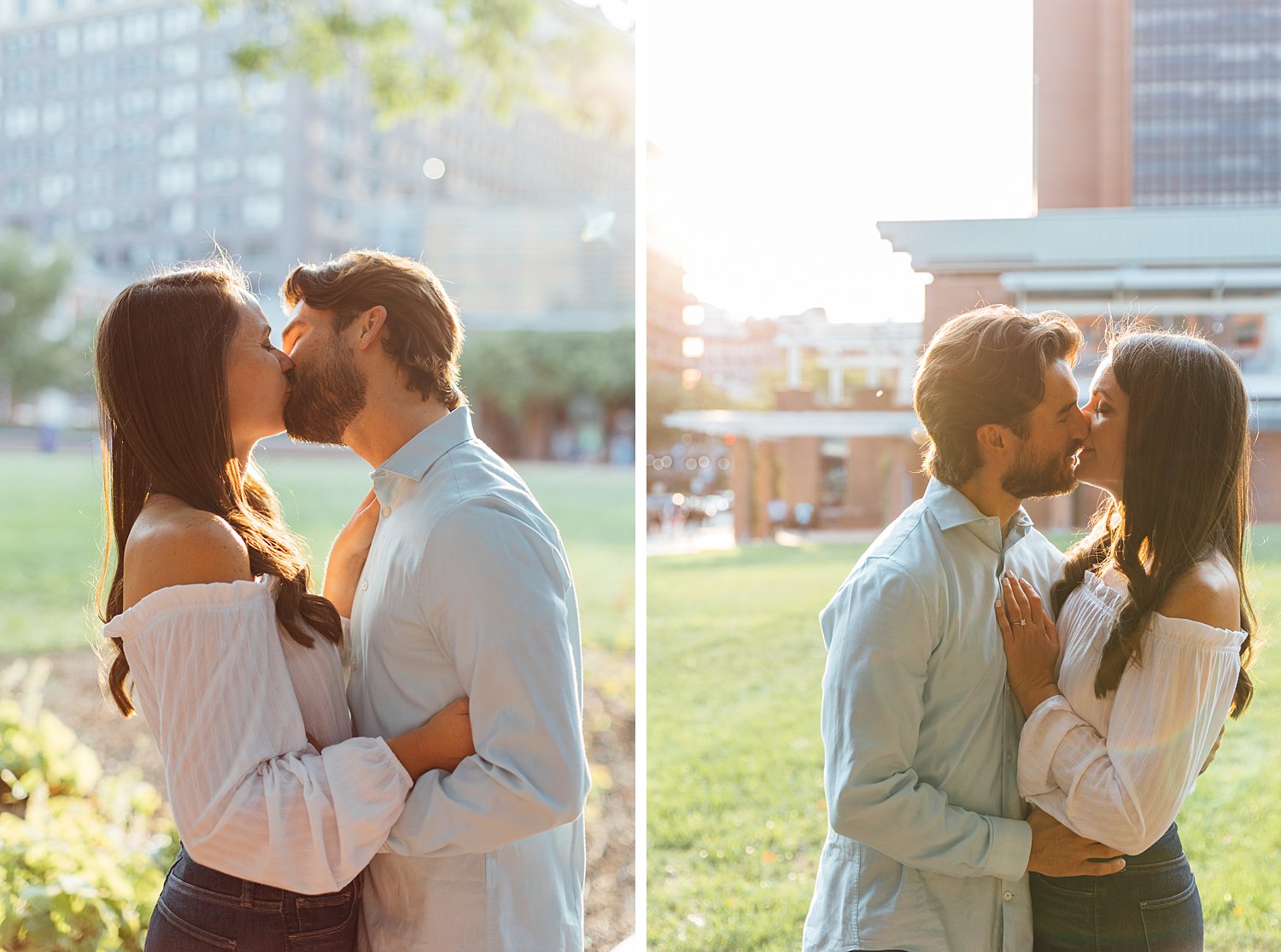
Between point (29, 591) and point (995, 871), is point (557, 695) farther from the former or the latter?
point (29, 591)

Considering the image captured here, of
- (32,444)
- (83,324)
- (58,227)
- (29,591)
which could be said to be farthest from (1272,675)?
(58,227)

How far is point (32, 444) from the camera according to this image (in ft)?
51.3

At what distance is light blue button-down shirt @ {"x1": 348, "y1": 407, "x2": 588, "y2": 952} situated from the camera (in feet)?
4.27

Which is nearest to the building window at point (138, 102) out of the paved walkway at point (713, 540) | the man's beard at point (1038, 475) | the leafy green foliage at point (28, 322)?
the leafy green foliage at point (28, 322)

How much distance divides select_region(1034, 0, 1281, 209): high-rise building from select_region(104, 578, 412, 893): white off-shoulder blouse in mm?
3803

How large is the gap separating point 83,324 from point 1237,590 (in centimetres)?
1398

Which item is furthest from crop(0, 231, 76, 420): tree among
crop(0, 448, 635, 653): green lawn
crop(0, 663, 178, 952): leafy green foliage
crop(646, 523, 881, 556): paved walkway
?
crop(0, 663, 178, 952): leafy green foliage

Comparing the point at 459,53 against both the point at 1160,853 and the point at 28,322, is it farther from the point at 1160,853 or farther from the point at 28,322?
the point at 28,322

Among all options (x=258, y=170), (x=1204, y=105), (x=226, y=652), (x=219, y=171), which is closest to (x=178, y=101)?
(x=219, y=171)

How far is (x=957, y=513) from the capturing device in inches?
63.3

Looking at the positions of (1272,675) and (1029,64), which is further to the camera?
(1272,675)

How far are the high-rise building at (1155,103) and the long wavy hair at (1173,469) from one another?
9.38ft

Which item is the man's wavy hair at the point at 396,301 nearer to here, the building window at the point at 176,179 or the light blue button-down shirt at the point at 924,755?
the light blue button-down shirt at the point at 924,755

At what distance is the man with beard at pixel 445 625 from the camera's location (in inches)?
51.4
